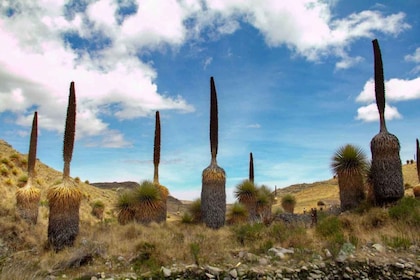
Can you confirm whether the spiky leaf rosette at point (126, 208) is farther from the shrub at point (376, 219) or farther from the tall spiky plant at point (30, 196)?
the shrub at point (376, 219)

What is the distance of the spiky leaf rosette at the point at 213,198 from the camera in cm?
2023

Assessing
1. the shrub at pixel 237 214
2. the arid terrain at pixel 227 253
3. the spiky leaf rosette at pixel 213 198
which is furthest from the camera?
the shrub at pixel 237 214

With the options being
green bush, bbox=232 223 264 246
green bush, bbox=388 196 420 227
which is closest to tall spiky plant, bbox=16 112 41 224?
green bush, bbox=232 223 264 246

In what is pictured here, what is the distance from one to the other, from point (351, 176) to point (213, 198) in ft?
25.4

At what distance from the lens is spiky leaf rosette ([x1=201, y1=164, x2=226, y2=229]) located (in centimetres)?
2023

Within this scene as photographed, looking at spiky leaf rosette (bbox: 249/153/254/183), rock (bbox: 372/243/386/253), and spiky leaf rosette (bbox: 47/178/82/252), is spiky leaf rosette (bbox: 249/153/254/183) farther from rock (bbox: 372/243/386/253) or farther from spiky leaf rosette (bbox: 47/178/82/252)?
rock (bbox: 372/243/386/253)

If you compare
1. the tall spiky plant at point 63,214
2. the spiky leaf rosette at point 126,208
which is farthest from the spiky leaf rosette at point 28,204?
the tall spiky plant at point 63,214

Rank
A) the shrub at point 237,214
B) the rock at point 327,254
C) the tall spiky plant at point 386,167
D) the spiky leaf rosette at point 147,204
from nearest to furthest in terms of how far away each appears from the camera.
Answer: the rock at point 327,254 → the tall spiky plant at point 386,167 → the spiky leaf rosette at point 147,204 → the shrub at point 237,214

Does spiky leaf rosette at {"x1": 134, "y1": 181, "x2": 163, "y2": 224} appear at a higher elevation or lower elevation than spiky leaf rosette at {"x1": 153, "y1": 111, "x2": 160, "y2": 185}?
lower

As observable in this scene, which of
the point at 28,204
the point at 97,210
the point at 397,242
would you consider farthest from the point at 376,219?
the point at 97,210

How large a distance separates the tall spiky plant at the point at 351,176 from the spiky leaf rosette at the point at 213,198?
6696 millimetres

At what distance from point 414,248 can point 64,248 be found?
42.6ft

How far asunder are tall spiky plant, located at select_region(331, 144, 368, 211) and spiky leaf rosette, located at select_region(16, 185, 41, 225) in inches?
752

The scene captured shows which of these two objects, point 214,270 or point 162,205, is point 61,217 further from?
point 214,270
